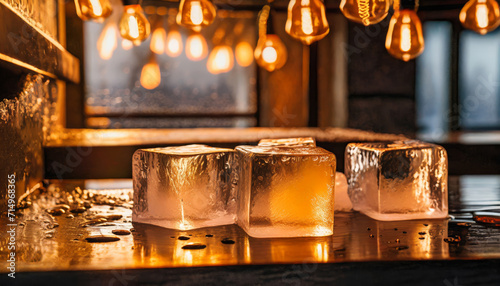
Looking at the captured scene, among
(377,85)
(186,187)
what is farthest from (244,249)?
(377,85)

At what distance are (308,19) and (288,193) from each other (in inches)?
21.9

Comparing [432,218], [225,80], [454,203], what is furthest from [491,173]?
[225,80]

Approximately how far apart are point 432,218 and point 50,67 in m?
1.24

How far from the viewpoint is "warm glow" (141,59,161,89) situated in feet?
17.8

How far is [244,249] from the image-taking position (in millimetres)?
801

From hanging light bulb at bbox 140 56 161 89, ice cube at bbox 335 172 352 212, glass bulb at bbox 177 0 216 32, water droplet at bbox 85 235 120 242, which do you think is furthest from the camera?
hanging light bulb at bbox 140 56 161 89

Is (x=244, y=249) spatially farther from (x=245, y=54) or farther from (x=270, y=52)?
(x=245, y=54)

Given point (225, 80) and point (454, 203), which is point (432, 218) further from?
point (225, 80)

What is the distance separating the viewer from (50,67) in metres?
1.66

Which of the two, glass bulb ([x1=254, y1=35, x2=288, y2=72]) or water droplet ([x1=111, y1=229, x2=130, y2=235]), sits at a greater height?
glass bulb ([x1=254, y1=35, x2=288, y2=72])

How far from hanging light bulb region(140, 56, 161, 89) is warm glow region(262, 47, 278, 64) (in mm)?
3081

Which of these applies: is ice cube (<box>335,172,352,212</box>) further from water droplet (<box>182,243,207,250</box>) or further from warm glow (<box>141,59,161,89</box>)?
warm glow (<box>141,59,161,89</box>)

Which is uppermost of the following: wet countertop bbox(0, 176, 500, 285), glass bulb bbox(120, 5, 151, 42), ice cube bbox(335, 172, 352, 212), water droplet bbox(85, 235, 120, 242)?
glass bulb bbox(120, 5, 151, 42)

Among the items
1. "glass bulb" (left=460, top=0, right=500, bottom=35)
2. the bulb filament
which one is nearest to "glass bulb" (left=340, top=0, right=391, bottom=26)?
the bulb filament
